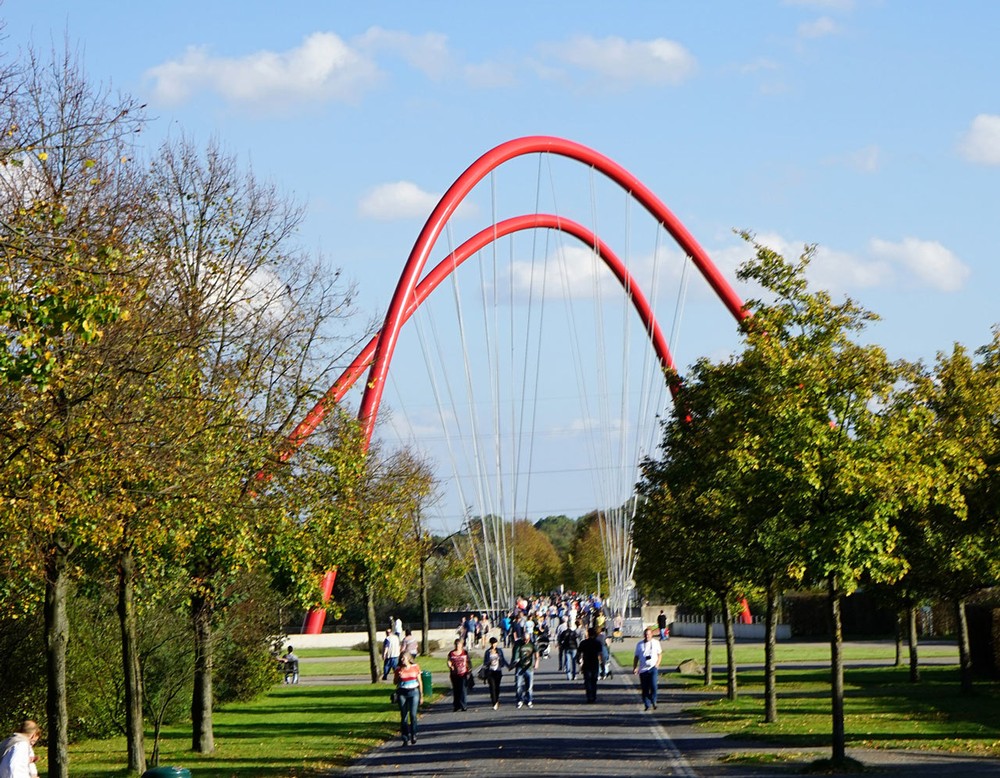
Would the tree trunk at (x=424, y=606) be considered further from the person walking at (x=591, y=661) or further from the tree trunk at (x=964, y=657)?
the tree trunk at (x=964, y=657)

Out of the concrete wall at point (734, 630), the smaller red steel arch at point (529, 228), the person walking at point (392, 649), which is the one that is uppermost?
the smaller red steel arch at point (529, 228)

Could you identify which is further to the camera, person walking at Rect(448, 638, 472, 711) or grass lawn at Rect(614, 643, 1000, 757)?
person walking at Rect(448, 638, 472, 711)

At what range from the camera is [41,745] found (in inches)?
1117

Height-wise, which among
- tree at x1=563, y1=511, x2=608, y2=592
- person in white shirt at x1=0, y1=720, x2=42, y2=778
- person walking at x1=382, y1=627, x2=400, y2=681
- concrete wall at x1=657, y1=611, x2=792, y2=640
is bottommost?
concrete wall at x1=657, y1=611, x2=792, y2=640

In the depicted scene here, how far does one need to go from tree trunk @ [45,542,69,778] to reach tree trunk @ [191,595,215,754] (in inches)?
220

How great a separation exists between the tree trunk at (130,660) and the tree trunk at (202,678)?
3.00 meters

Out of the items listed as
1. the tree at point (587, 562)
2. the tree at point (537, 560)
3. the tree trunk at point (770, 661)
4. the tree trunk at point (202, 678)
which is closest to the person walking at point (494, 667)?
the tree trunk at point (770, 661)

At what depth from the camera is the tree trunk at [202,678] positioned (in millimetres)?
24250

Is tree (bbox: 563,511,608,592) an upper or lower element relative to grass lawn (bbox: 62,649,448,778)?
upper

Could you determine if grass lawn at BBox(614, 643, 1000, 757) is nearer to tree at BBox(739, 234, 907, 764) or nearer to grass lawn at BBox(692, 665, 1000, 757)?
grass lawn at BBox(692, 665, 1000, 757)

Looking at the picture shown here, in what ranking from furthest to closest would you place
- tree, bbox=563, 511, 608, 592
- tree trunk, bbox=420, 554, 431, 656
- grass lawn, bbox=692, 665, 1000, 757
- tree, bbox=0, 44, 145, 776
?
1. tree, bbox=563, 511, 608, 592
2. tree trunk, bbox=420, 554, 431, 656
3. grass lawn, bbox=692, 665, 1000, 757
4. tree, bbox=0, 44, 145, 776

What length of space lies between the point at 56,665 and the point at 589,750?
8126mm

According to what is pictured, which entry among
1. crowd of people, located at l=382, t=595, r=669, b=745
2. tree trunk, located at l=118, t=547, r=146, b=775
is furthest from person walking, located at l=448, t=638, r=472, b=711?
tree trunk, located at l=118, t=547, r=146, b=775

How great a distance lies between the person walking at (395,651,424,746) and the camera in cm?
2422
